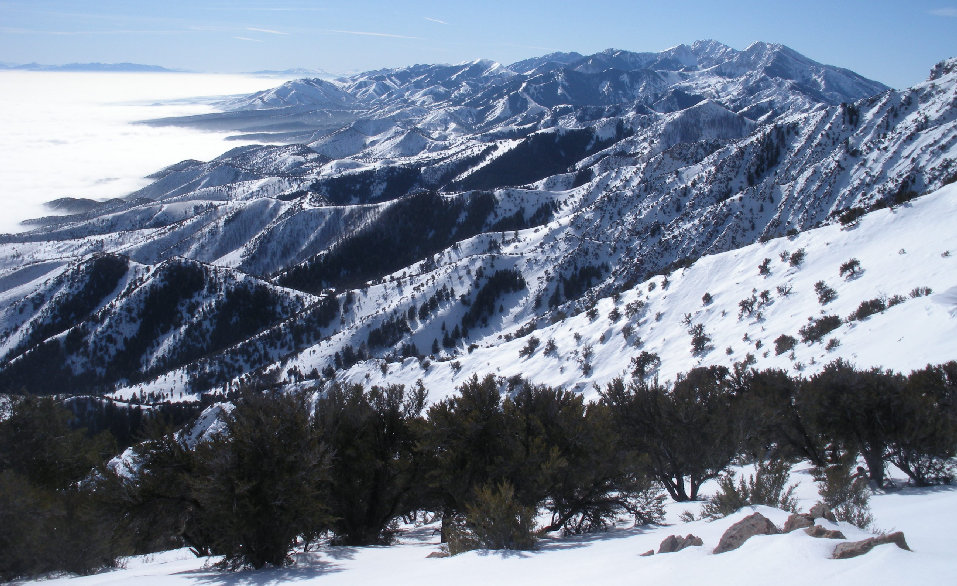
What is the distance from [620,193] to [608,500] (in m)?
155

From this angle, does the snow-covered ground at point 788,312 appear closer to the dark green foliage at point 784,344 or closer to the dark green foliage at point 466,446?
the dark green foliage at point 784,344

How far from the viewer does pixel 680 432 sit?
19.8 meters

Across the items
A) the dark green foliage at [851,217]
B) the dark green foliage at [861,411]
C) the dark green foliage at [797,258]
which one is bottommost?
the dark green foliage at [861,411]

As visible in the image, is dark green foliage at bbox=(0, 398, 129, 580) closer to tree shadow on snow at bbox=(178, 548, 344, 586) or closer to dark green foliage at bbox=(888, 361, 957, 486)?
tree shadow on snow at bbox=(178, 548, 344, 586)

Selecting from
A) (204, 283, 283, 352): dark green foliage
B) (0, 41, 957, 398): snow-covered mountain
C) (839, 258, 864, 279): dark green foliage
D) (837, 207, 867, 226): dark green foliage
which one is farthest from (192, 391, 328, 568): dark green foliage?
(204, 283, 283, 352): dark green foliage

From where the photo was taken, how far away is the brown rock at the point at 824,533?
28.6 feet

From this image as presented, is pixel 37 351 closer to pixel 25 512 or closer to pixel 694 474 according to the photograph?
pixel 25 512

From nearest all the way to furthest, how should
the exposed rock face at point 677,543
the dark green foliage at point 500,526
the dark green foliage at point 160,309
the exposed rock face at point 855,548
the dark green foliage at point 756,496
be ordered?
the exposed rock face at point 855,548, the exposed rock face at point 677,543, the dark green foliage at point 500,526, the dark green foliage at point 756,496, the dark green foliage at point 160,309

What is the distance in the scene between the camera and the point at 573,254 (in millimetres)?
133250

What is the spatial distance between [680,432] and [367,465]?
425 inches

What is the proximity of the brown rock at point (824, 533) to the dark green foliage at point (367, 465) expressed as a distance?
38.8 feet

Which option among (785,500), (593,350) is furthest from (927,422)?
(593,350)

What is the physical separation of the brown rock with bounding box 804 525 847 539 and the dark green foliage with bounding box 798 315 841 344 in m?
25.6

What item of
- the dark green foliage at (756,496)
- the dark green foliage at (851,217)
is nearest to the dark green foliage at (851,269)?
the dark green foliage at (851,217)
